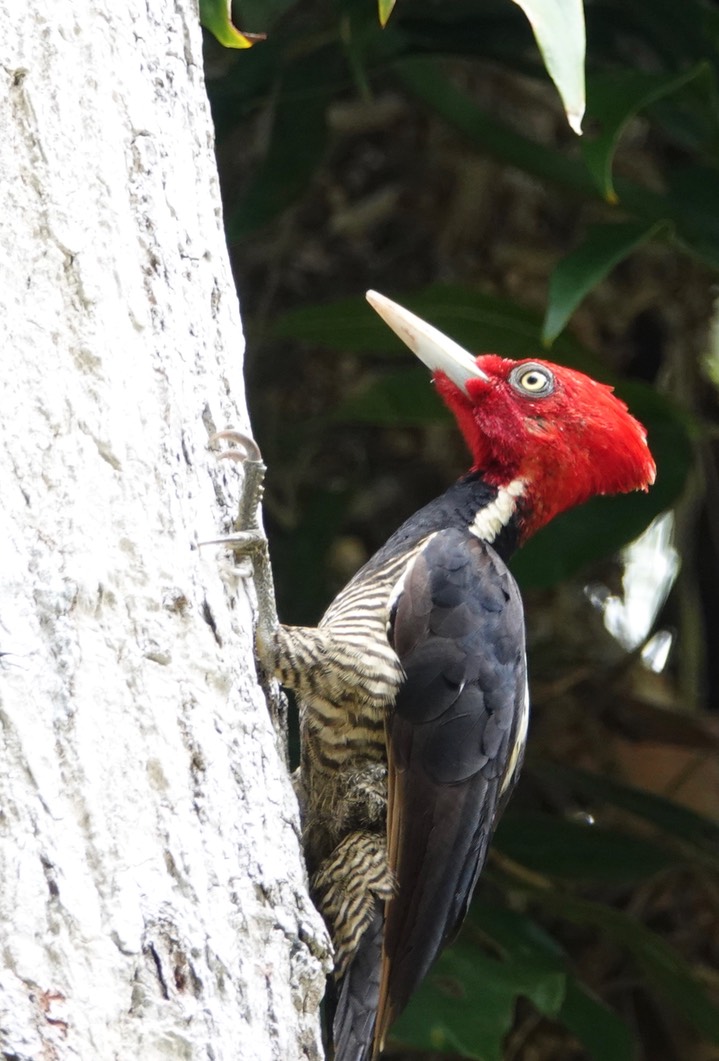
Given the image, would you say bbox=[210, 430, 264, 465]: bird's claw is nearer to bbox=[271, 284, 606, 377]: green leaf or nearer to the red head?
the red head

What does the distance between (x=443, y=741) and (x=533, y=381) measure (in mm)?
920

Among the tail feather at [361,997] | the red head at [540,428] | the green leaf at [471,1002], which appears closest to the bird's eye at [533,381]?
the red head at [540,428]

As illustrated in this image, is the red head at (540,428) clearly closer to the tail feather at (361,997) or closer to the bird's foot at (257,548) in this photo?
the bird's foot at (257,548)

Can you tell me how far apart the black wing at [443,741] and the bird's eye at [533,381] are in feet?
1.54

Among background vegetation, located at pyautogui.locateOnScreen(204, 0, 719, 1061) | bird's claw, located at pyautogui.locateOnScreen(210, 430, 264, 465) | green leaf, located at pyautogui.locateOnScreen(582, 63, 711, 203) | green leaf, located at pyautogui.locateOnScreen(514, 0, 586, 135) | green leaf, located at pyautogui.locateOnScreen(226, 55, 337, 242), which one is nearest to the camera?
green leaf, located at pyautogui.locateOnScreen(514, 0, 586, 135)

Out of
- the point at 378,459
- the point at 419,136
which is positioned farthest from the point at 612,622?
the point at 419,136

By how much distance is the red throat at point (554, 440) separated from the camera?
3.26 meters

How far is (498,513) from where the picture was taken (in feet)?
10.8

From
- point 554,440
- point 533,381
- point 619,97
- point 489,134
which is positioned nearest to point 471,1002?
point 554,440

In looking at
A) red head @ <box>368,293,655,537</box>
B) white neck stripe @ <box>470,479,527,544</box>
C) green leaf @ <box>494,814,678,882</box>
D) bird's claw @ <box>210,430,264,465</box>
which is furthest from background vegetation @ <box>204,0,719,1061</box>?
bird's claw @ <box>210,430,264,465</box>

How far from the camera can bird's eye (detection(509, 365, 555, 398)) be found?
10.9 feet

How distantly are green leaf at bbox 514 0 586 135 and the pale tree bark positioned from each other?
624 millimetres

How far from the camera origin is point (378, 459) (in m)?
5.41

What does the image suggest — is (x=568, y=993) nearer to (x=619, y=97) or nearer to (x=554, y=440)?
(x=554, y=440)
